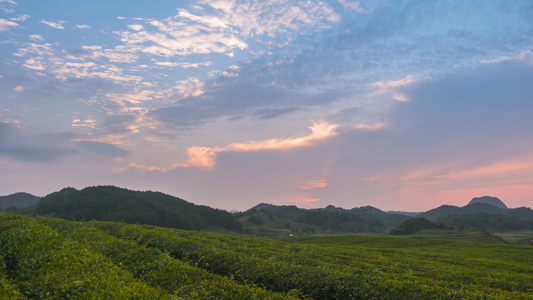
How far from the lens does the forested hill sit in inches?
4350

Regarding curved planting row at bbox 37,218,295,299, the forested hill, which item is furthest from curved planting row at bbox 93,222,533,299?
the forested hill

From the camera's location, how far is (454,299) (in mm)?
13562

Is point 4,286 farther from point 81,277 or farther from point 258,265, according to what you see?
point 258,265

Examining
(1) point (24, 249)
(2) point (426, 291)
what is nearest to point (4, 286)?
(1) point (24, 249)

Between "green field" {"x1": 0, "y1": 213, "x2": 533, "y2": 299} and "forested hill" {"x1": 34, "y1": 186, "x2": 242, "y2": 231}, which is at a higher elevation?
"forested hill" {"x1": 34, "y1": 186, "x2": 242, "y2": 231}

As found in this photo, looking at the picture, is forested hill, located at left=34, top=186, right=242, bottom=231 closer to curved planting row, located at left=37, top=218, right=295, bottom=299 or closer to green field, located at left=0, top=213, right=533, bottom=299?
curved planting row, located at left=37, top=218, right=295, bottom=299

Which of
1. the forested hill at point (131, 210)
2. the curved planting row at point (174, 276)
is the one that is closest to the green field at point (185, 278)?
the curved planting row at point (174, 276)

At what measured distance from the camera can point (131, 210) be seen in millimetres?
115188

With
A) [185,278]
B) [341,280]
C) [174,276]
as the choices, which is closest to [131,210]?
[174,276]

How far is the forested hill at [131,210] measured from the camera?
4350 inches

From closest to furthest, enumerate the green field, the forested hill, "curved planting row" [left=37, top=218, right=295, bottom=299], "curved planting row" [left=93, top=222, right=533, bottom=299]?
1. the green field
2. "curved planting row" [left=37, top=218, right=295, bottom=299]
3. "curved planting row" [left=93, top=222, right=533, bottom=299]
4. the forested hill

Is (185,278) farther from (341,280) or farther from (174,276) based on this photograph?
(341,280)

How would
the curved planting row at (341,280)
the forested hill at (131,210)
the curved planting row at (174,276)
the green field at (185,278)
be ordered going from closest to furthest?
the green field at (185,278) → the curved planting row at (174,276) → the curved planting row at (341,280) → the forested hill at (131,210)

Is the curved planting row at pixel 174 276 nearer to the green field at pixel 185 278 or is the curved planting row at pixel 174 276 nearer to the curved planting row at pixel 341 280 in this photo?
the green field at pixel 185 278
